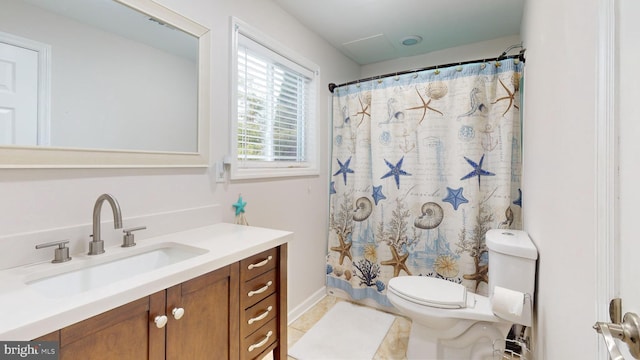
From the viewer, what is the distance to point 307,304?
2.38 m

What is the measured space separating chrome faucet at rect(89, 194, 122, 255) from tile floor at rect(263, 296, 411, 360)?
1218 mm

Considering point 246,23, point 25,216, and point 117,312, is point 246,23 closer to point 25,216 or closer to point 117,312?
point 25,216

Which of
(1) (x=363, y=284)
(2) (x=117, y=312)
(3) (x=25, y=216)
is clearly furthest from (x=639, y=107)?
(1) (x=363, y=284)

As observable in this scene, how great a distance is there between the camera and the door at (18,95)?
0.91 m

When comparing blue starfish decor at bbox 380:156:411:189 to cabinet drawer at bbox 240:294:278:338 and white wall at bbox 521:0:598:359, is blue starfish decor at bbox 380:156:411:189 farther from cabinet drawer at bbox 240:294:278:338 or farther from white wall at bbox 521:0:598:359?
cabinet drawer at bbox 240:294:278:338

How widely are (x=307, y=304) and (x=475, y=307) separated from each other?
4.40ft

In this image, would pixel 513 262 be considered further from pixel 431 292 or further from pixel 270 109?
pixel 270 109

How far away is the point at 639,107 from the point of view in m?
0.47

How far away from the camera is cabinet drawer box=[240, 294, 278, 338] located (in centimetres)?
118

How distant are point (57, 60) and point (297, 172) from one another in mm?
1489

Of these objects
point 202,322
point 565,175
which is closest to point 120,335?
point 202,322

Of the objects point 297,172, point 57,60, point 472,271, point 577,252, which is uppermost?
point 57,60

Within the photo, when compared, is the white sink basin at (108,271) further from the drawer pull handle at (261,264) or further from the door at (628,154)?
the door at (628,154)

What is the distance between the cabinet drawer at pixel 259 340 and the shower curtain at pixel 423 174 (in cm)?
127
